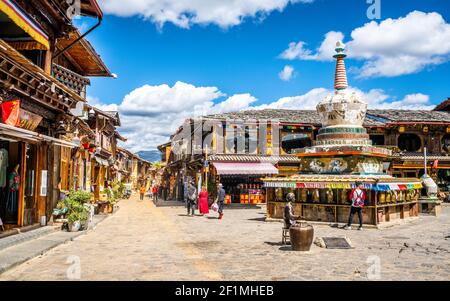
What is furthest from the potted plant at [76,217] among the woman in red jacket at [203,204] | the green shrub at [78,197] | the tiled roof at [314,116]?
the tiled roof at [314,116]

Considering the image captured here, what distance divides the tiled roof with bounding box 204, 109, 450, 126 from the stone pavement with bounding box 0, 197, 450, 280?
18.7 metres

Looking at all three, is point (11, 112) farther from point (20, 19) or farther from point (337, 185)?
point (337, 185)

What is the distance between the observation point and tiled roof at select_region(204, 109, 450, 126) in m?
33.2

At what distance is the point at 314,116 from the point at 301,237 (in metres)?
27.2

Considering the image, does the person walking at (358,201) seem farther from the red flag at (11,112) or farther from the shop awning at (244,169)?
the shop awning at (244,169)

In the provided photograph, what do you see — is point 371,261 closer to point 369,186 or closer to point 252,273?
point 252,273

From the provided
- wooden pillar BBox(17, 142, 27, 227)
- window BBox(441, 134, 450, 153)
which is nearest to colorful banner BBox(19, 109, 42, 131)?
wooden pillar BBox(17, 142, 27, 227)

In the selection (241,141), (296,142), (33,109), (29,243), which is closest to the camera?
(29,243)

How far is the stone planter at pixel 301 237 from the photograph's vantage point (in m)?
10.5

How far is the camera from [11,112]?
1008 cm

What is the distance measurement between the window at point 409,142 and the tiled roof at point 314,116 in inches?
62.4

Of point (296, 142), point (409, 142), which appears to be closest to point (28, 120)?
point (296, 142)

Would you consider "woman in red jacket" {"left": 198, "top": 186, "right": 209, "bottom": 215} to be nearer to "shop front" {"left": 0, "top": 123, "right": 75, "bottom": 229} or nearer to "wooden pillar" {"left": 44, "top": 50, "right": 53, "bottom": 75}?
"shop front" {"left": 0, "top": 123, "right": 75, "bottom": 229}

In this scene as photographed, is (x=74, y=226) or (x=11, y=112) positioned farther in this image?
(x=74, y=226)
